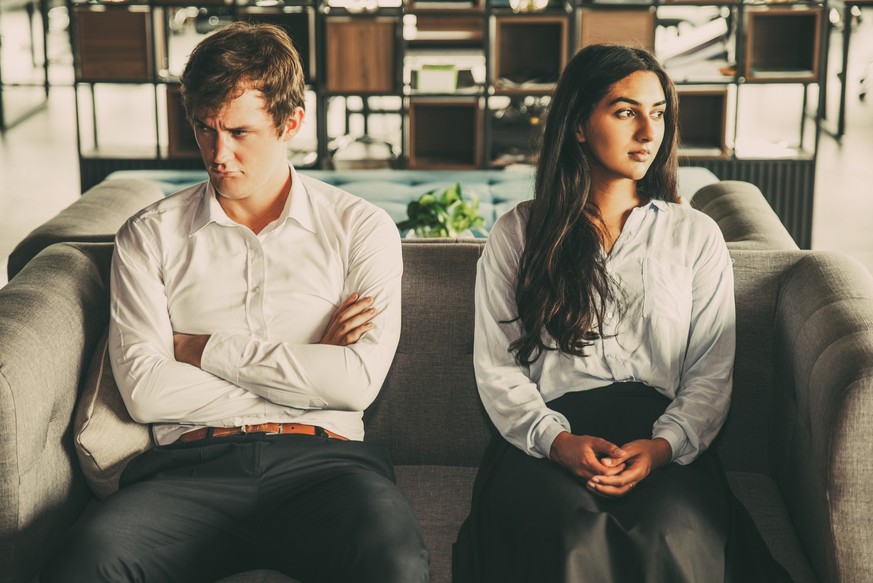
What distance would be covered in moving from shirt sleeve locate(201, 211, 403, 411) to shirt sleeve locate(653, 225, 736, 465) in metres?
0.52

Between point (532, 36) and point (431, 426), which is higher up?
point (532, 36)

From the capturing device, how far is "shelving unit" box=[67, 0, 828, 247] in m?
5.02

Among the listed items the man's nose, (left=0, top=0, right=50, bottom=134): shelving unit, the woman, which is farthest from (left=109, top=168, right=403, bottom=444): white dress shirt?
(left=0, top=0, right=50, bottom=134): shelving unit

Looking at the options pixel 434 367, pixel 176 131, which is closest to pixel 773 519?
pixel 434 367

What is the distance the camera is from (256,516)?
6.39ft

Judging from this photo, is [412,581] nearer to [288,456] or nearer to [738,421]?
[288,456]

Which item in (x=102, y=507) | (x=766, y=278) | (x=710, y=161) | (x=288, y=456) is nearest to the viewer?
(x=102, y=507)

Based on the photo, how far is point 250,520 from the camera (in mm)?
1940

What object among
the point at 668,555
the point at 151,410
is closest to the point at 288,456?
the point at 151,410

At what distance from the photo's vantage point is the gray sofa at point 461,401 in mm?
1812

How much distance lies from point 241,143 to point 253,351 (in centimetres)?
40

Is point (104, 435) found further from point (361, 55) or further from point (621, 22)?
point (621, 22)

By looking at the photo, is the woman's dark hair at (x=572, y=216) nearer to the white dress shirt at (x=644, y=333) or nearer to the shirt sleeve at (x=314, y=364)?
the white dress shirt at (x=644, y=333)

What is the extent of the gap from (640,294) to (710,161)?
10.4 ft
